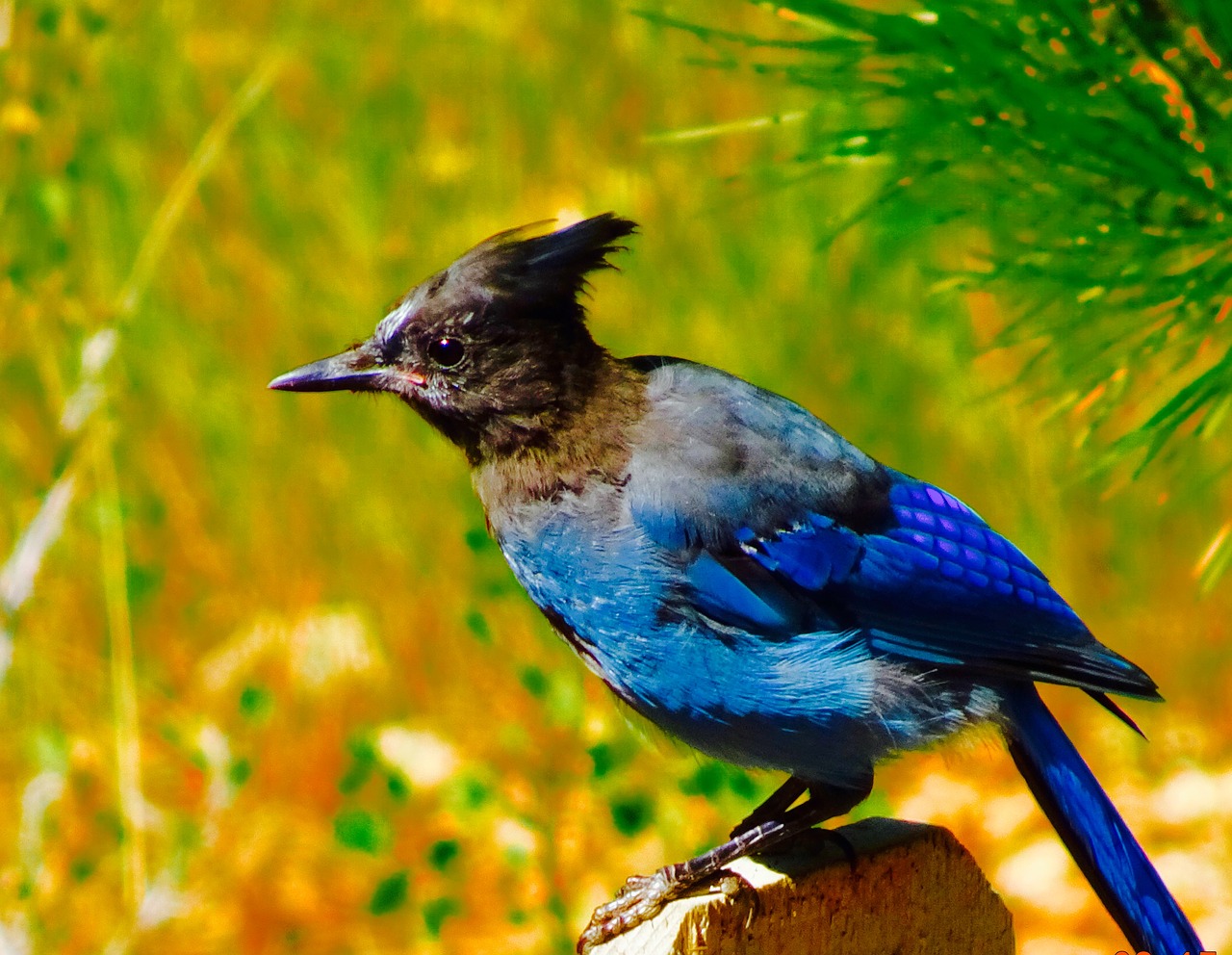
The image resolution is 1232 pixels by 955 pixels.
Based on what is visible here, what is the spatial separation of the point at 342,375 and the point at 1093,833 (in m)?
0.89

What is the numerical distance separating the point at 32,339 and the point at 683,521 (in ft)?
5.75

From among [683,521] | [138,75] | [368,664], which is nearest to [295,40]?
[138,75]

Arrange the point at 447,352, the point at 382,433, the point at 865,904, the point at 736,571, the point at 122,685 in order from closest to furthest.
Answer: the point at 865,904 → the point at 736,571 → the point at 447,352 → the point at 122,685 → the point at 382,433

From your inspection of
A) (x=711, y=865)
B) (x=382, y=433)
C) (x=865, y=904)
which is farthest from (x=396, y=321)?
(x=382, y=433)

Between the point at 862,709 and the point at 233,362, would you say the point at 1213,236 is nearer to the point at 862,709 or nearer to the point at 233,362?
A: the point at 862,709

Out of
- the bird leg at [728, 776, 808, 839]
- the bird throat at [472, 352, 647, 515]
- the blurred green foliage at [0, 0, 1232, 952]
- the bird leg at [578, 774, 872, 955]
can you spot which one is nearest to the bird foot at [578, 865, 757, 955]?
the bird leg at [578, 774, 872, 955]

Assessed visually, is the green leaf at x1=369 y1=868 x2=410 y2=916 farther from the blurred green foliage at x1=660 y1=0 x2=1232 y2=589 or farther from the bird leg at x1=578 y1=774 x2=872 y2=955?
the blurred green foliage at x1=660 y1=0 x2=1232 y2=589

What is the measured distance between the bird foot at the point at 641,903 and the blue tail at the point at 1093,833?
0.33 m

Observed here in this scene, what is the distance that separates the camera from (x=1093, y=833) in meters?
1.46

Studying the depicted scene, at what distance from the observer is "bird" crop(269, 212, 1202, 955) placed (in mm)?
1455

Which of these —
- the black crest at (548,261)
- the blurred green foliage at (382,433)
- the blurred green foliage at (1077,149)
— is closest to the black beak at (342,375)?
the black crest at (548,261)

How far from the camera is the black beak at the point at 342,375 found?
1605mm

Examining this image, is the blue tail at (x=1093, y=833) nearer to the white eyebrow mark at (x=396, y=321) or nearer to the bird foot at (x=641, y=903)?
the bird foot at (x=641, y=903)

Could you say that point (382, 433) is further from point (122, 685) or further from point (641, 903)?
point (641, 903)
